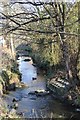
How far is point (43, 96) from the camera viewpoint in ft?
55.0

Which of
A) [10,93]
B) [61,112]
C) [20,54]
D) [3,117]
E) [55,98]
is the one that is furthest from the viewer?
[20,54]

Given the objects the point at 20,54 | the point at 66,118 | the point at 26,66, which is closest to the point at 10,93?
the point at 66,118

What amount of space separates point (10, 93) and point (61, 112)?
4.67m

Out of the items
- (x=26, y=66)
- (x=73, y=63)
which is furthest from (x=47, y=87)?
(x=26, y=66)

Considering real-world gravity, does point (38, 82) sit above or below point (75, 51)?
below

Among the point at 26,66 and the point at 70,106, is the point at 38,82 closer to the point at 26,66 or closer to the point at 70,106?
the point at 70,106

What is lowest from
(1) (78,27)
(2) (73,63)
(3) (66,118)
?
(3) (66,118)

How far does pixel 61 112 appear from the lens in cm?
1360

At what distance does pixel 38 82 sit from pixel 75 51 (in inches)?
267

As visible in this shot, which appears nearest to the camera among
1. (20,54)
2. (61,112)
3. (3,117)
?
(3,117)

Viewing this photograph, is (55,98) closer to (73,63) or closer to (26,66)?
(73,63)

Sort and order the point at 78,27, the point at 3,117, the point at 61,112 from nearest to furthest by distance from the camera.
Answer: the point at 3,117, the point at 78,27, the point at 61,112

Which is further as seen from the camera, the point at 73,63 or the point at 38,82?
the point at 38,82

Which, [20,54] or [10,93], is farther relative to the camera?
[20,54]
